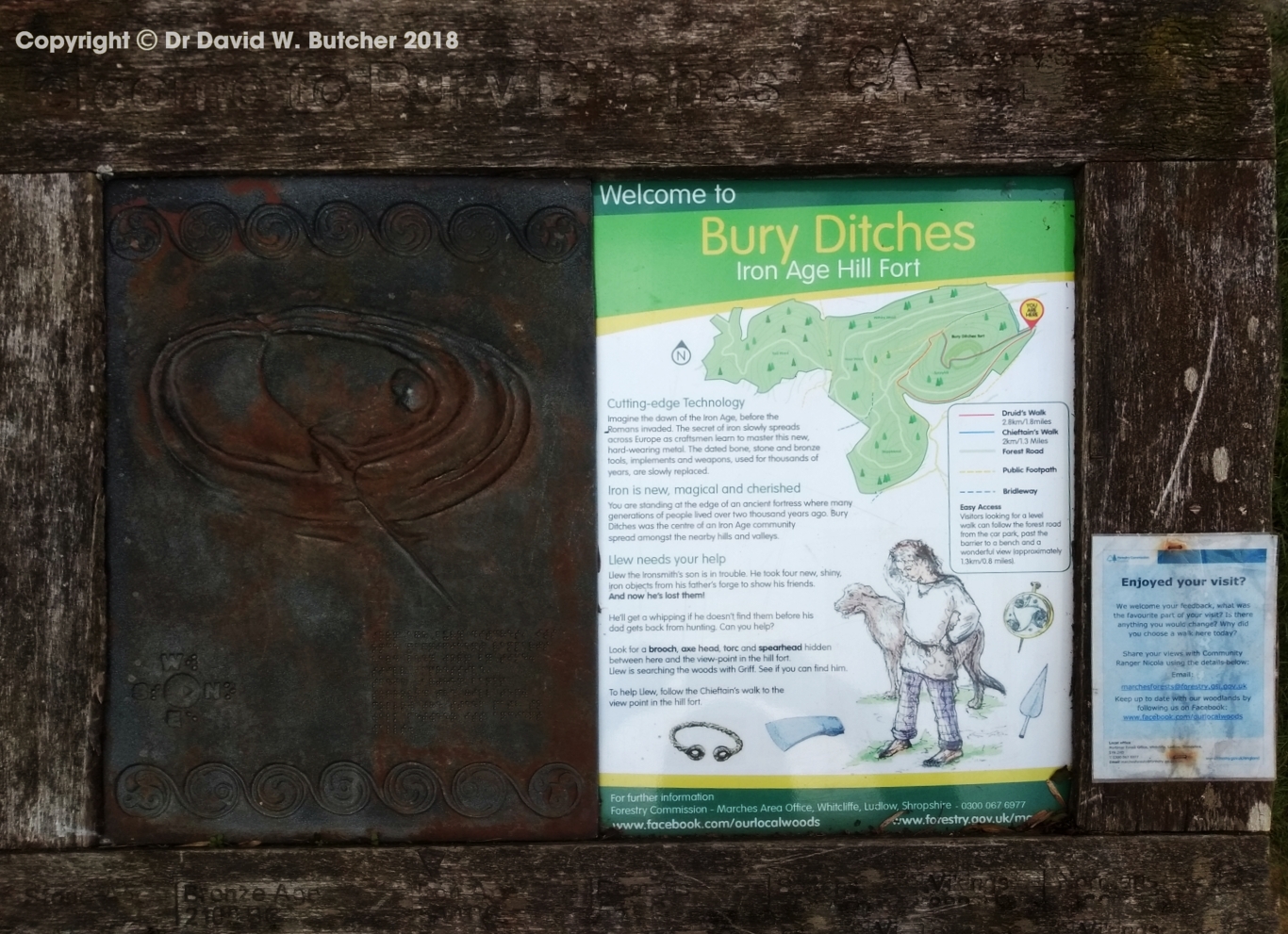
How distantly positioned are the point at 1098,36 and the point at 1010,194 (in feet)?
1.69

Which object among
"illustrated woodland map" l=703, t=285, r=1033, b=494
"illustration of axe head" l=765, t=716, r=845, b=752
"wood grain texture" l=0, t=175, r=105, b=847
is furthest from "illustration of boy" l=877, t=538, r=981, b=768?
"wood grain texture" l=0, t=175, r=105, b=847

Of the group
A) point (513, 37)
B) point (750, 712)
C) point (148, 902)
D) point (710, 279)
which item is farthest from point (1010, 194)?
point (148, 902)

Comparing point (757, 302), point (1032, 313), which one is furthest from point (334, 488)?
point (1032, 313)

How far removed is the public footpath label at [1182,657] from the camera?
117 inches

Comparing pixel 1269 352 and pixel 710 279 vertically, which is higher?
pixel 710 279

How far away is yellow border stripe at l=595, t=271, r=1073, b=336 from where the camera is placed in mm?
2990

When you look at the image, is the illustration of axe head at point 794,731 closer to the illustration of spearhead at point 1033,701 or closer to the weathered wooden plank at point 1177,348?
the illustration of spearhead at point 1033,701

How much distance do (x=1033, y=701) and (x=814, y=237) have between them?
159cm

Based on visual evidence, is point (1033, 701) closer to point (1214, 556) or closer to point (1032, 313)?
point (1214, 556)

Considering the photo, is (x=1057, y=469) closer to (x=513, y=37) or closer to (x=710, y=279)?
(x=710, y=279)

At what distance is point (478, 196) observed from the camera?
2.98 m

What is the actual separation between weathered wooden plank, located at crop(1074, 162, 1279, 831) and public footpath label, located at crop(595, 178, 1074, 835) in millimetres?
102

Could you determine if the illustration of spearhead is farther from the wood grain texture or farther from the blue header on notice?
the wood grain texture

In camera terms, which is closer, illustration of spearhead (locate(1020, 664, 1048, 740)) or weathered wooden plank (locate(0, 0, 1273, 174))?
weathered wooden plank (locate(0, 0, 1273, 174))
